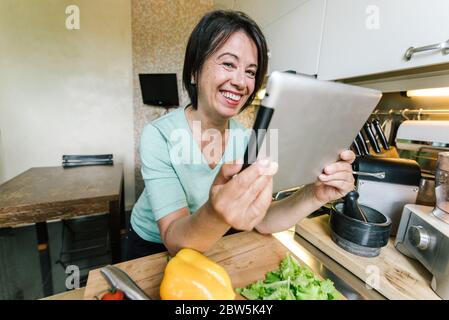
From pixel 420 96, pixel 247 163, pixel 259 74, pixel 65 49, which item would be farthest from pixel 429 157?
pixel 65 49

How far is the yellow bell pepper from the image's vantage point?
412mm

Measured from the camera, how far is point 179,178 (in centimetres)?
74

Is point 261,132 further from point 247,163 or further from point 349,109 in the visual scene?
point 349,109

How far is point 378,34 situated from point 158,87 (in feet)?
7.59

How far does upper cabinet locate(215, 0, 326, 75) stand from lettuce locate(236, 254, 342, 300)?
2.90 ft

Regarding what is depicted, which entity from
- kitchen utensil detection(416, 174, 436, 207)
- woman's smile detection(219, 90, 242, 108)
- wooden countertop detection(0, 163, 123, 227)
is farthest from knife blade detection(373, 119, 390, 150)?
wooden countertop detection(0, 163, 123, 227)

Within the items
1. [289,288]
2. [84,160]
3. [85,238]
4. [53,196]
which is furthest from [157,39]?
[289,288]

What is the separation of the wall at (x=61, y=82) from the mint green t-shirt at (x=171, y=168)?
6.89ft

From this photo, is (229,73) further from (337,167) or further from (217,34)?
(337,167)

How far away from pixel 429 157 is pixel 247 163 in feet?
3.34

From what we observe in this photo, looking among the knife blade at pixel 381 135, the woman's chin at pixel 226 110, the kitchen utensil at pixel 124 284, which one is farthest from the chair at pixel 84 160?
the knife blade at pixel 381 135

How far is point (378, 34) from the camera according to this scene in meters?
0.76

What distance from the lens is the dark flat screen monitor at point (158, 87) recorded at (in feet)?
8.50

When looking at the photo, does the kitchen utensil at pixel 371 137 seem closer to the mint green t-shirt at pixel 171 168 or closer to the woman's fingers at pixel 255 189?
the mint green t-shirt at pixel 171 168
